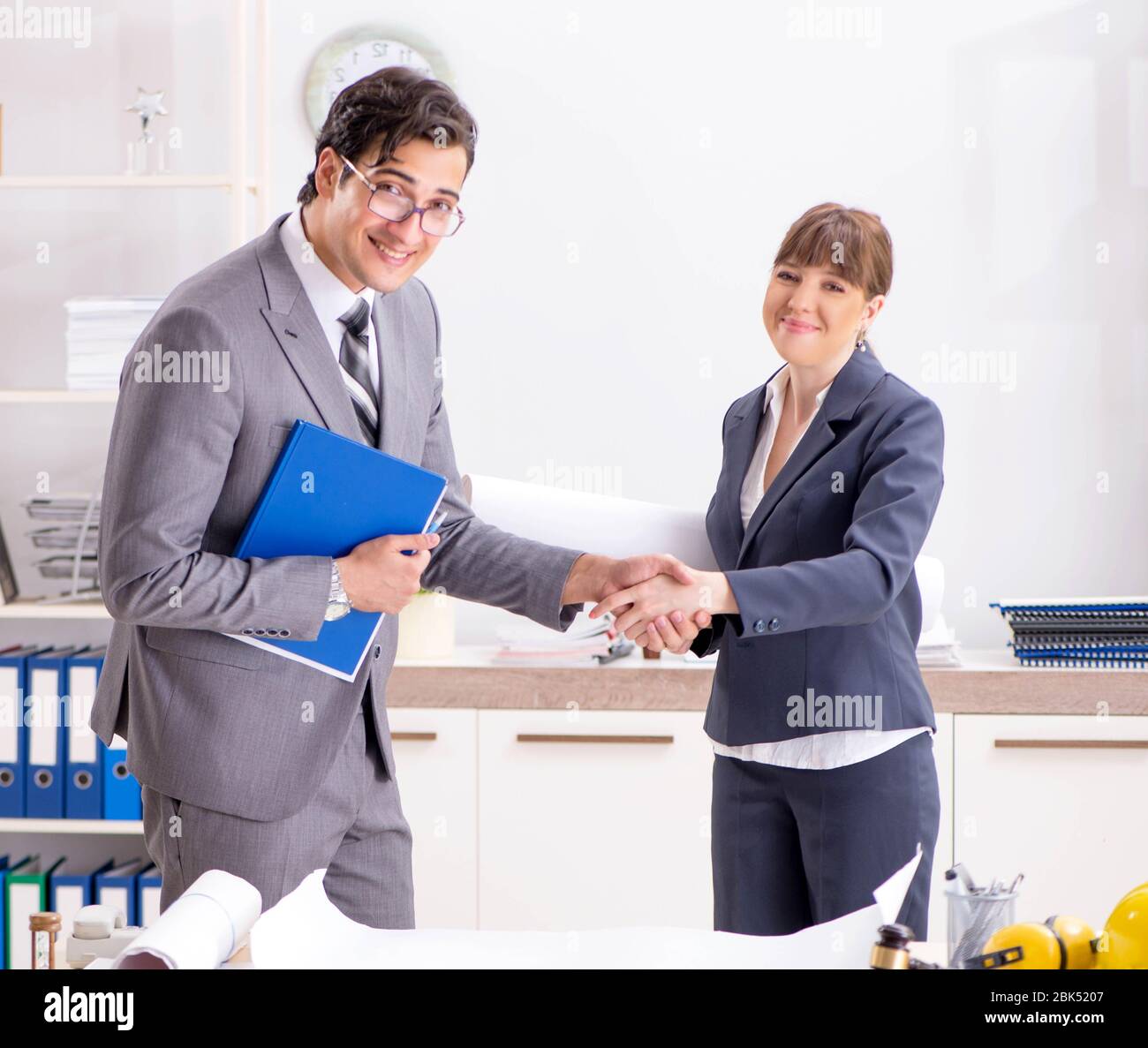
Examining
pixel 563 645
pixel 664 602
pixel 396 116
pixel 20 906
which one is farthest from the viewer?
pixel 20 906

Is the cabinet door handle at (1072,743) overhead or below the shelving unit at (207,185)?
below

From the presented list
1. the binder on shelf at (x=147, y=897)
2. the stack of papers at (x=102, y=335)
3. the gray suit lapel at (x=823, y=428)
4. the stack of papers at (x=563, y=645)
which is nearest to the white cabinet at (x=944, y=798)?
the stack of papers at (x=563, y=645)

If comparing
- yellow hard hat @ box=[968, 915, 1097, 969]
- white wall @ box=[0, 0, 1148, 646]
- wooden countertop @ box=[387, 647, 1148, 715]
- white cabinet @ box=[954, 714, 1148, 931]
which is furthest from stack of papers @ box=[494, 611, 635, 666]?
yellow hard hat @ box=[968, 915, 1097, 969]

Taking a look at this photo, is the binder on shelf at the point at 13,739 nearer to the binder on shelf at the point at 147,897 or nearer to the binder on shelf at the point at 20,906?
the binder on shelf at the point at 20,906

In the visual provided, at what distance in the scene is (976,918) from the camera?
3.60 ft

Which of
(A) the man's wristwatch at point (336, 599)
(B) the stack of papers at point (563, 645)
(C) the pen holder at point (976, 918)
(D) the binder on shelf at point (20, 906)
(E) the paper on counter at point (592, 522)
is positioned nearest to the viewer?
(C) the pen holder at point (976, 918)

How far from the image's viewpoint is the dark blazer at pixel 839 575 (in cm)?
157

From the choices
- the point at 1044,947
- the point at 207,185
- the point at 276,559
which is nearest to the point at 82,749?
the point at 207,185

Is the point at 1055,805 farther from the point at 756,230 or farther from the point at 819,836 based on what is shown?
the point at 756,230

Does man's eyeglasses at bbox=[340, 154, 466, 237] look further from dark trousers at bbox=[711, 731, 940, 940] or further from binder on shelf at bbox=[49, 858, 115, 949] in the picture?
binder on shelf at bbox=[49, 858, 115, 949]

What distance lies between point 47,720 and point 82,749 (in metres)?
0.10

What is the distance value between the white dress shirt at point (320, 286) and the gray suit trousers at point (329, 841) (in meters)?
0.47

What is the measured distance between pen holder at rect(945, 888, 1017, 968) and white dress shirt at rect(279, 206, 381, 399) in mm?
958

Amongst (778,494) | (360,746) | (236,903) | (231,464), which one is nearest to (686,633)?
(778,494)
